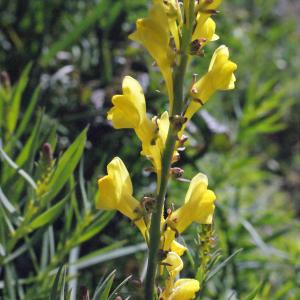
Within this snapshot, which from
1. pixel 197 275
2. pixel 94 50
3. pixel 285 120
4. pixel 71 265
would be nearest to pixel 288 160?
pixel 285 120

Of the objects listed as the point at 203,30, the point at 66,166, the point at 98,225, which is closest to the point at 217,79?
the point at 203,30

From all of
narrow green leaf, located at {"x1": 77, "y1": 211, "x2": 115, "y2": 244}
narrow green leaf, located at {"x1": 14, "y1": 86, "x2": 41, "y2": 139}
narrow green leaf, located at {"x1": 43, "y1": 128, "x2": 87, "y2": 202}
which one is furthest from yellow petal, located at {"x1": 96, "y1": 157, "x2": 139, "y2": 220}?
narrow green leaf, located at {"x1": 14, "y1": 86, "x2": 41, "y2": 139}

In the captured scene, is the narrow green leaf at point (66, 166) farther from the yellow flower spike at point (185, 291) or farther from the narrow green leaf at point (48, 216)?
the yellow flower spike at point (185, 291)

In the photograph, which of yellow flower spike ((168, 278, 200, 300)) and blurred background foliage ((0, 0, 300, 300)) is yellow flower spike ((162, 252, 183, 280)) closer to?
yellow flower spike ((168, 278, 200, 300))

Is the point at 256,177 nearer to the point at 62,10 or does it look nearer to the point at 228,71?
the point at 62,10

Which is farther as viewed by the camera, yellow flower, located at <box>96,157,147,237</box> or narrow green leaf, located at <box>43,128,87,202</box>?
narrow green leaf, located at <box>43,128,87,202</box>

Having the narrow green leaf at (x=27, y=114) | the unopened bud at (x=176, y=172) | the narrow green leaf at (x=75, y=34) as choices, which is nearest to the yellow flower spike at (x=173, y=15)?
the unopened bud at (x=176, y=172)

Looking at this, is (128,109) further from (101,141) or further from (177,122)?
(101,141)

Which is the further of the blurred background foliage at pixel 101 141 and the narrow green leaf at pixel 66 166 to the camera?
the blurred background foliage at pixel 101 141
